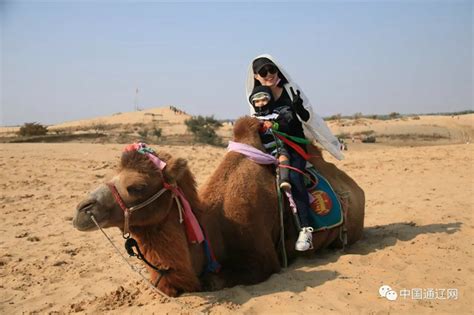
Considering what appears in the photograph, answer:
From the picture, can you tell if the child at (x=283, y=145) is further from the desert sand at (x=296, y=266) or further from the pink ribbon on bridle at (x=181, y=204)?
the pink ribbon on bridle at (x=181, y=204)

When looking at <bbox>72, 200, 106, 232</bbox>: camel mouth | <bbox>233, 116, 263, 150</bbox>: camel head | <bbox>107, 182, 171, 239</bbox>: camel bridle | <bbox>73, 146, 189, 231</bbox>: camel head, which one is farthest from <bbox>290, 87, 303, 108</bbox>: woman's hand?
<bbox>72, 200, 106, 232</bbox>: camel mouth

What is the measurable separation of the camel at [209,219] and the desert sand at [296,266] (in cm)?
20

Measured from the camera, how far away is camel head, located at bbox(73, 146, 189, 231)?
3.71 metres

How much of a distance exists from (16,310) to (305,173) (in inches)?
133

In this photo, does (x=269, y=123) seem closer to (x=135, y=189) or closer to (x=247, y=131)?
(x=247, y=131)

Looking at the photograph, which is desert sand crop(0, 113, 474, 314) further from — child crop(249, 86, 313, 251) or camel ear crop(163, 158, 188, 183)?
camel ear crop(163, 158, 188, 183)

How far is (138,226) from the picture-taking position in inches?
157

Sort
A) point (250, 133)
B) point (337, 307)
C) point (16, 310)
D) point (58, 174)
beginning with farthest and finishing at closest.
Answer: point (58, 174) → point (250, 133) → point (16, 310) → point (337, 307)

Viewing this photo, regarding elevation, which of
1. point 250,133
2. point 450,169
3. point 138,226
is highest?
point 250,133

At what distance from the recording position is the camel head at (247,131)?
5277 mm

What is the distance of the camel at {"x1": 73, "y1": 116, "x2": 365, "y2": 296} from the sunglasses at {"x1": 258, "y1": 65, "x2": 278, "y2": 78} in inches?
28.0

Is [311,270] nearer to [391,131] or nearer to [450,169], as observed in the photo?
[450,169]

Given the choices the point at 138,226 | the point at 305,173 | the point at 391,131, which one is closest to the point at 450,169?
the point at 305,173

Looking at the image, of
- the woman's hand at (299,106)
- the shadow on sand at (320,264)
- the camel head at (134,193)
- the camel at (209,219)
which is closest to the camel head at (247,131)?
the camel at (209,219)
